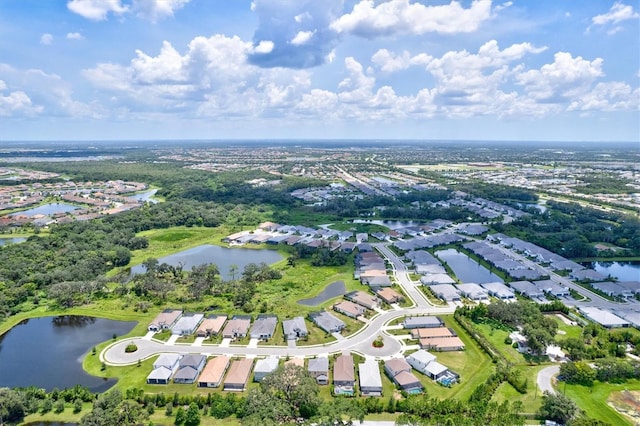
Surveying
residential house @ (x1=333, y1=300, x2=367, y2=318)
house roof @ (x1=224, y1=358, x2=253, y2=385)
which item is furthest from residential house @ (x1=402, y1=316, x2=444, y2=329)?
house roof @ (x1=224, y1=358, x2=253, y2=385)

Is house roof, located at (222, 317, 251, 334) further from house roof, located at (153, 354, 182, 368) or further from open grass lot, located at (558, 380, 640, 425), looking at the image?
open grass lot, located at (558, 380, 640, 425)

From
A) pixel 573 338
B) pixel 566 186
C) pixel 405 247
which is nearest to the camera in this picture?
pixel 573 338

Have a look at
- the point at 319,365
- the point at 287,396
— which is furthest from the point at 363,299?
the point at 287,396

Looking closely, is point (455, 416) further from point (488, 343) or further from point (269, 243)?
point (269, 243)

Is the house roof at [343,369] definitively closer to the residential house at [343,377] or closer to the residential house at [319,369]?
the residential house at [343,377]

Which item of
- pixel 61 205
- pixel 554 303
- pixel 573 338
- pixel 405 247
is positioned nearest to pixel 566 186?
pixel 405 247

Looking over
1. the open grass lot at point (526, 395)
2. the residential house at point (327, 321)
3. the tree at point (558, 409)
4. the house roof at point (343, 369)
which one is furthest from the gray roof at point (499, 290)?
the house roof at point (343, 369)
